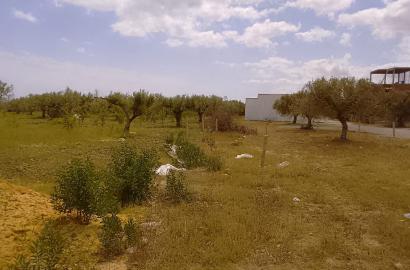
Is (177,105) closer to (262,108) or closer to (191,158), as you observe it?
(262,108)

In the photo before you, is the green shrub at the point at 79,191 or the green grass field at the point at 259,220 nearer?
the green grass field at the point at 259,220

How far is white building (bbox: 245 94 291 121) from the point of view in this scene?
59.5 meters

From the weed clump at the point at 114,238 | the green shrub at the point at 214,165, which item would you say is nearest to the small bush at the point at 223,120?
the green shrub at the point at 214,165

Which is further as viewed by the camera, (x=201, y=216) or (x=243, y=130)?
(x=243, y=130)

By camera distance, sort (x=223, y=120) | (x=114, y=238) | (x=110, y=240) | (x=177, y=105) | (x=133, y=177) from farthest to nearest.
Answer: (x=177, y=105) < (x=223, y=120) < (x=133, y=177) < (x=114, y=238) < (x=110, y=240)

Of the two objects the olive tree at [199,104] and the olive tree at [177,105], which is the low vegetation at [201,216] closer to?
the olive tree at [177,105]

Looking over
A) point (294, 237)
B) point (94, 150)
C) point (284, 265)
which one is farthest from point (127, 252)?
point (94, 150)

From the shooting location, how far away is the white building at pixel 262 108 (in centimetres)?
5950

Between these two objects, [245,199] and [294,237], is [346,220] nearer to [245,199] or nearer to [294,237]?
[294,237]

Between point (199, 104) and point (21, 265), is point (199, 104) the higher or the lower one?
the higher one

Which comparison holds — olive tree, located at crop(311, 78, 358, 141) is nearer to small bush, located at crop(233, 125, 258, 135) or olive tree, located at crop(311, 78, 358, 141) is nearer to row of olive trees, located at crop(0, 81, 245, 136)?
small bush, located at crop(233, 125, 258, 135)

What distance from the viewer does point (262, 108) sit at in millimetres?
60719

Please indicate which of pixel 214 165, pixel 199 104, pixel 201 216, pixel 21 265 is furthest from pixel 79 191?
pixel 199 104

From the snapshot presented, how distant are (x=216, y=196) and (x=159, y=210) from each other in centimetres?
158
